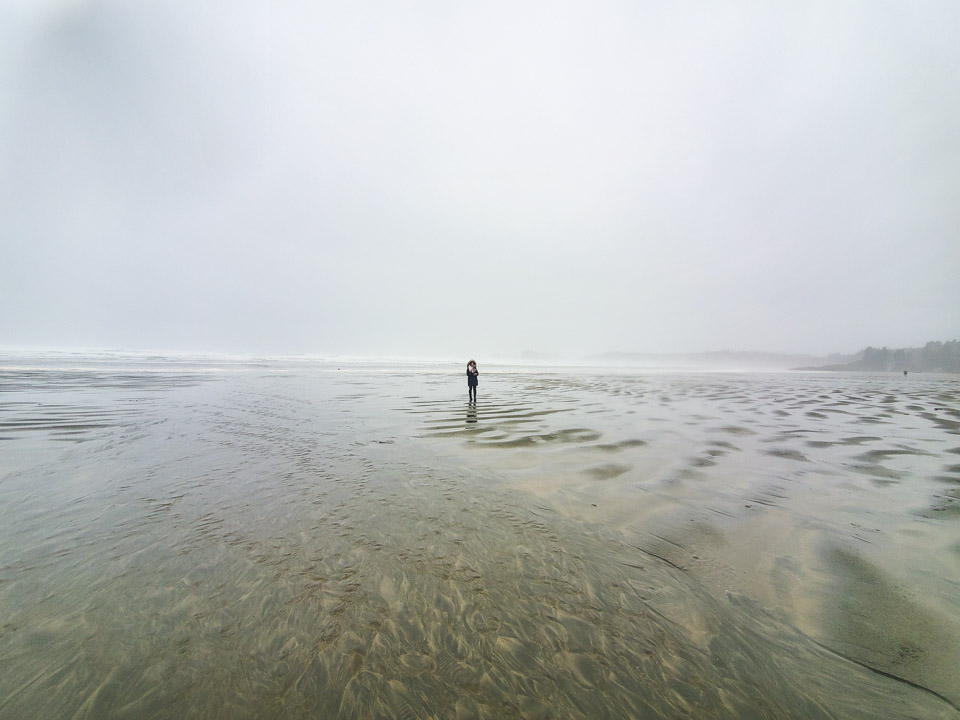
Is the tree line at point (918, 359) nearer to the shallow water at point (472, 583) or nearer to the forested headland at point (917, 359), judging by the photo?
the forested headland at point (917, 359)

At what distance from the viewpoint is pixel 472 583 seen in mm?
3725

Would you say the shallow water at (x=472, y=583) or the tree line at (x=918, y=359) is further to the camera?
the tree line at (x=918, y=359)

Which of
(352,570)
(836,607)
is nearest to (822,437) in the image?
(836,607)

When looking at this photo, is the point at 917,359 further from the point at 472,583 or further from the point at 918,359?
the point at 472,583

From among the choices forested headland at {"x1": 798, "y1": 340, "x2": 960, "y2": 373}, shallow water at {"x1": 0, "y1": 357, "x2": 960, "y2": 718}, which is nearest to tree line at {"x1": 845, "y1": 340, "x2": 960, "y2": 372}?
forested headland at {"x1": 798, "y1": 340, "x2": 960, "y2": 373}

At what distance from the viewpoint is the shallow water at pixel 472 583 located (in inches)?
99.9

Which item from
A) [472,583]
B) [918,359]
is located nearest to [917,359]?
[918,359]

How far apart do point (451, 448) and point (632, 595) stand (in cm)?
576

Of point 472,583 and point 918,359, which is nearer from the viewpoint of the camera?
point 472,583

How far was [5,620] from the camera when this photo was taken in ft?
10.1

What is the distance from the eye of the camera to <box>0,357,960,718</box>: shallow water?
2.54m

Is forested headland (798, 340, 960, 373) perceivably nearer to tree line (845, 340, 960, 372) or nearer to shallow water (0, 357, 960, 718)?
Answer: tree line (845, 340, 960, 372)

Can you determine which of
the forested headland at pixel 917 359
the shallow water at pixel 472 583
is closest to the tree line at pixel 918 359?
the forested headland at pixel 917 359

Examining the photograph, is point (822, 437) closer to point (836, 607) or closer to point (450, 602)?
point (836, 607)
